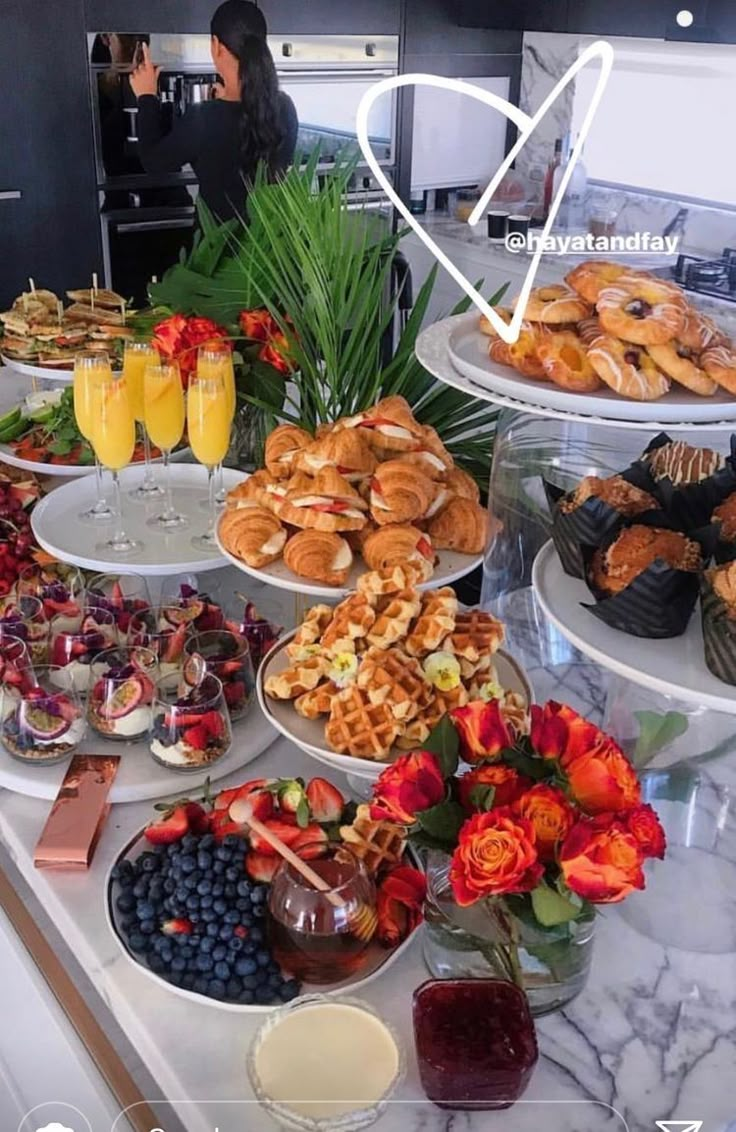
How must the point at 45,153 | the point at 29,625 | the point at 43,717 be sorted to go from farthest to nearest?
the point at 45,153 < the point at 29,625 < the point at 43,717

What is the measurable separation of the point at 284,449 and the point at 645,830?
2.54 ft

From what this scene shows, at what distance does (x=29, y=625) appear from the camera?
1255 millimetres

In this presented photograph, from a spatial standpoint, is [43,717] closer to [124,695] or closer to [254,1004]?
[124,695]

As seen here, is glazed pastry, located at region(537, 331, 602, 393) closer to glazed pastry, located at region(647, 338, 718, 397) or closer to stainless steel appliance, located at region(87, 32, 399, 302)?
glazed pastry, located at region(647, 338, 718, 397)

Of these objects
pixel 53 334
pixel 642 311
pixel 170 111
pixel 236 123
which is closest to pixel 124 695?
pixel 642 311

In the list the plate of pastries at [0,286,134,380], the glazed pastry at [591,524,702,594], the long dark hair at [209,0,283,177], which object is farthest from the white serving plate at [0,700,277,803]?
the long dark hair at [209,0,283,177]

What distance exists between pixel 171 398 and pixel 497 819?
36.1 inches

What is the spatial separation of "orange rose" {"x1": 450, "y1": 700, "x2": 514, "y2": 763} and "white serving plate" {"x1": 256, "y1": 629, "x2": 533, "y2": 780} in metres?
0.17

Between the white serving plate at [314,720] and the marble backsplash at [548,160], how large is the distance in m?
3.28

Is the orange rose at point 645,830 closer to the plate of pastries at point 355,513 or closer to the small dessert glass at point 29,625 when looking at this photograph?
the plate of pastries at point 355,513

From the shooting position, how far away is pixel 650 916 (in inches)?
40.0

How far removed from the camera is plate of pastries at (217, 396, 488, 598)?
122cm

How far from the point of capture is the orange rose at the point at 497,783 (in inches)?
31.6

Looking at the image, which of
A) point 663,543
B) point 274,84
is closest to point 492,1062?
point 663,543
